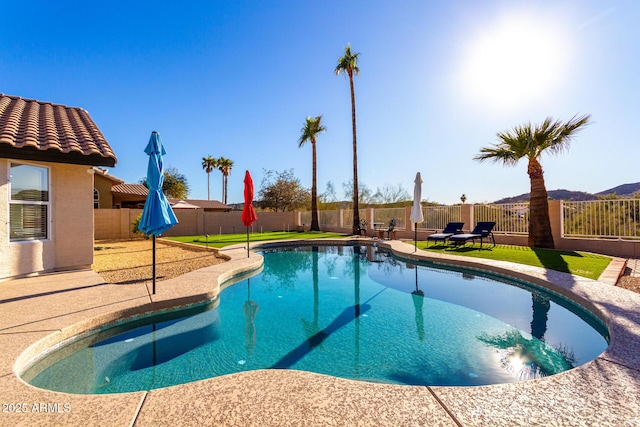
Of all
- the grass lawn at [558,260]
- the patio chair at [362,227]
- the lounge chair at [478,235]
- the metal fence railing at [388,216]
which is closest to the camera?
the grass lawn at [558,260]

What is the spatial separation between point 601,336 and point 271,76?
51.7ft

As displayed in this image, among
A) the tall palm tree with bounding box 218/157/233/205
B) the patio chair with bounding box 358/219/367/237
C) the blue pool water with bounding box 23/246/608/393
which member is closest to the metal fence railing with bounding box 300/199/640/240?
the patio chair with bounding box 358/219/367/237

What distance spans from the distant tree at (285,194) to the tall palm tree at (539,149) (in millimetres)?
25480

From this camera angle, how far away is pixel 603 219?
9852 millimetres

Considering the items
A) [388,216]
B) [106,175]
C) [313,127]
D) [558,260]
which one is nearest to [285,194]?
Answer: [313,127]

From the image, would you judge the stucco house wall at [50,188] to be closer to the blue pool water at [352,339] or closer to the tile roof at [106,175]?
the blue pool water at [352,339]

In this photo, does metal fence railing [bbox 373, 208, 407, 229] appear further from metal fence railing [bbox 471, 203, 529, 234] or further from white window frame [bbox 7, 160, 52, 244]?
white window frame [bbox 7, 160, 52, 244]

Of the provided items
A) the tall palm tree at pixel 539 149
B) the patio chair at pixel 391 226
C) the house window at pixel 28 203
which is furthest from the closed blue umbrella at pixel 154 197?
the patio chair at pixel 391 226

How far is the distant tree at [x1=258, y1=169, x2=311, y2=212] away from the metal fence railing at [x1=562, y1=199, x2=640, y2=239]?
26439 millimetres

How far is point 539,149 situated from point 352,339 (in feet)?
37.3

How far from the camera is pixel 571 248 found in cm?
1055

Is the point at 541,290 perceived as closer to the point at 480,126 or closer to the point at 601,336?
the point at 601,336

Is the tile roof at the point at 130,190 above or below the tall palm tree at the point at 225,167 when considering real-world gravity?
below

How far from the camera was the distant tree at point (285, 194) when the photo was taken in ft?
113
